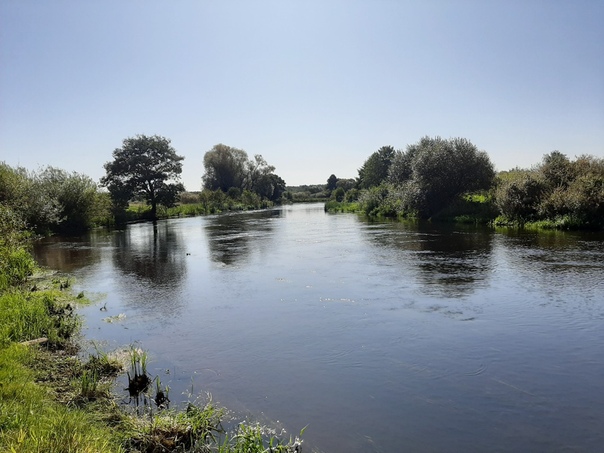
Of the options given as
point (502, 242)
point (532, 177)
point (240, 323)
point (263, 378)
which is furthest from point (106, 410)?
point (532, 177)

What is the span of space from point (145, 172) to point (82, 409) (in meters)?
56.8

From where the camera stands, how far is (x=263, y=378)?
7.68m

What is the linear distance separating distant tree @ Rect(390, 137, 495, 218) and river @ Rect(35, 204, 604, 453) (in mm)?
20838

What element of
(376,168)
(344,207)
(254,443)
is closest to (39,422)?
(254,443)

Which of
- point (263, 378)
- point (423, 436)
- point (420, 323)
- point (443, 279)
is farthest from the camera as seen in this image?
point (443, 279)

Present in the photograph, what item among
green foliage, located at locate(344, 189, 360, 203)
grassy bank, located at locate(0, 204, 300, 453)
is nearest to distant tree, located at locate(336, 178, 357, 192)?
green foliage, located at locate(344, 189, 360, 203)

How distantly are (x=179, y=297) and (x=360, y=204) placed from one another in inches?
2008

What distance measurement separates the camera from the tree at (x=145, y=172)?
58000 mm

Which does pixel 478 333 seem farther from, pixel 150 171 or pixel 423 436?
pixel 150 171

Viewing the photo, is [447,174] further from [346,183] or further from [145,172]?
[346,183]

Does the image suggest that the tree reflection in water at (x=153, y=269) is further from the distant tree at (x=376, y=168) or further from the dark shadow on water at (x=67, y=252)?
the distant tree at (x=376, y=168)

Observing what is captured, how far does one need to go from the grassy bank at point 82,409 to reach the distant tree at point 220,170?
86.8 metres

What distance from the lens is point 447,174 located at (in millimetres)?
40594

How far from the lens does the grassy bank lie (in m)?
4.77
